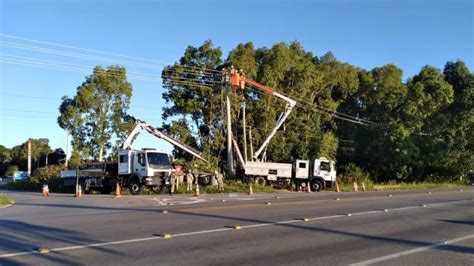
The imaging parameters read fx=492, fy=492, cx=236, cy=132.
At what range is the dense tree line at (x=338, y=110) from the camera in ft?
167

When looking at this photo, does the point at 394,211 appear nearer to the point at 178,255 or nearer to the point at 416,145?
the point at 178,255

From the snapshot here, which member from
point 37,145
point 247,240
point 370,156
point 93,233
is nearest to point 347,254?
point 247,240

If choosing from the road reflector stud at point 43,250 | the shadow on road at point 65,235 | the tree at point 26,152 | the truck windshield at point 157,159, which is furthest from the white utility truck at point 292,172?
the tree at point 26,152

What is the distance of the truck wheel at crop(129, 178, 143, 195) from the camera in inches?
1259

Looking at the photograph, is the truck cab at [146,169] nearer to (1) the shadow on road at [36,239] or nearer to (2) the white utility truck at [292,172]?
(2) the white utility truck at [292,172]

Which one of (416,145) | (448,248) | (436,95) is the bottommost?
(448,248)

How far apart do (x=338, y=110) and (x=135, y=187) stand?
123 ft

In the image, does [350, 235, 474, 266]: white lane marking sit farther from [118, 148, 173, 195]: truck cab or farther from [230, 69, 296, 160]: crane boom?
[230, 69, 296, 160]: crane boom

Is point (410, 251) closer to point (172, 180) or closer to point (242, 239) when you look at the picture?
point (242, 239)

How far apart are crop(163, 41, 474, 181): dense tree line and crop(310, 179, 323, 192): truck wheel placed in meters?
10.2

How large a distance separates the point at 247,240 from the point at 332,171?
32313 mm

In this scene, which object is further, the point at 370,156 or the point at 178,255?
the point at 370,156

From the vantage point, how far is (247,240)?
10008mm

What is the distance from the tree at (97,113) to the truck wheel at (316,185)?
2473 cm
